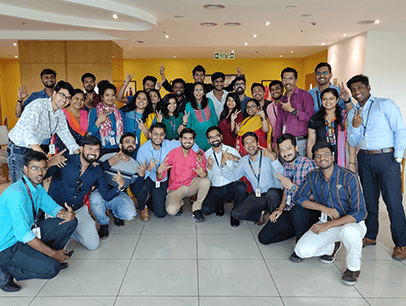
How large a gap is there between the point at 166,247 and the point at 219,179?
130 centimetres

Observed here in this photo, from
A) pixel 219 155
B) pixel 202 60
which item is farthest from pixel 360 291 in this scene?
pixel 202 60

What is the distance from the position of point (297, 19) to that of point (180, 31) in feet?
10.4

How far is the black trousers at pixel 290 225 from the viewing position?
125 inches

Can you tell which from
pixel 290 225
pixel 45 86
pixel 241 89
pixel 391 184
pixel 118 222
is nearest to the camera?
pixel 391 184

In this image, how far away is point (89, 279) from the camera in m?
2.70

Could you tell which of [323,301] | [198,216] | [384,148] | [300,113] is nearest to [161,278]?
[323,301]

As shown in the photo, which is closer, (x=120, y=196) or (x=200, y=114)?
(x=120, y=196)

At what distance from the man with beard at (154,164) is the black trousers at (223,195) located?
1.84 ft

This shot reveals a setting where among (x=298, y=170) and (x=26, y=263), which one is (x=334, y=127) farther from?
(x=26, y=263)

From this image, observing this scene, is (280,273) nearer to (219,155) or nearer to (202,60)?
(219,155)

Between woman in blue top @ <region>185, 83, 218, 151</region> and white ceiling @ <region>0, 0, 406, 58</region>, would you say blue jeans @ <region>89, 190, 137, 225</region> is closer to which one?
woman in blue top @ <region>185, 83, 218, 151</region>

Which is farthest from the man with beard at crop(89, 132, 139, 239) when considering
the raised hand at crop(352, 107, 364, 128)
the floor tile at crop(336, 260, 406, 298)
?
the raised hand at crop(352, 107, 364, 128)

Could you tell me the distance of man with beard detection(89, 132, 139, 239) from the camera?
3.65m

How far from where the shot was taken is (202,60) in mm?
16406
